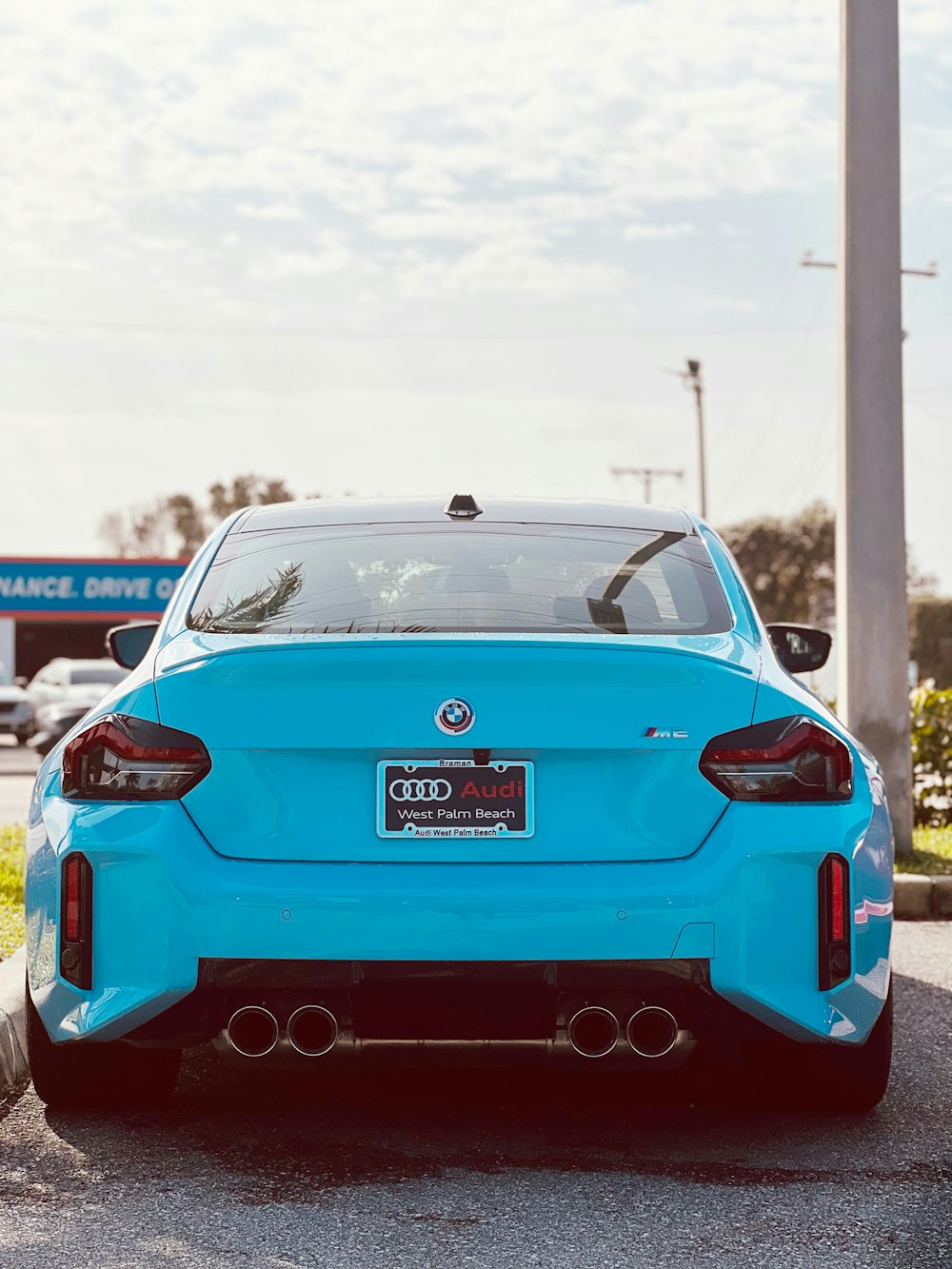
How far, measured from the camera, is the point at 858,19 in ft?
31.4

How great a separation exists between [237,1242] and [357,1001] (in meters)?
0.56

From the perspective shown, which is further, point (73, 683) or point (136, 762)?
point (73, 683)

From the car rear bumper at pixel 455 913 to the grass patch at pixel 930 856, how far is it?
16.7 ft

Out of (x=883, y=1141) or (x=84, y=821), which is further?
(x=883, y=1141)

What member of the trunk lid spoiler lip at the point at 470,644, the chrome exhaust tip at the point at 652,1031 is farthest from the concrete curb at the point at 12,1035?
the chrome exhaust tip at the point at 652,1031

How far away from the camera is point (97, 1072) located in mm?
4121

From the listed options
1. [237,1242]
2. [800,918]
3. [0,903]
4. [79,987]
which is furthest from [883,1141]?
[0,903]

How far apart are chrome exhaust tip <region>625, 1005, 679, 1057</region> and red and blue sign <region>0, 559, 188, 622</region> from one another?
32.5 metres

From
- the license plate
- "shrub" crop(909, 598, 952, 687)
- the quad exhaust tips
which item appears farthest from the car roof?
"shrub" crop(909, 598, 952, 687)

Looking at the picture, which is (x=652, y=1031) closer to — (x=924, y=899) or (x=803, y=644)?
(x=803, y=644)

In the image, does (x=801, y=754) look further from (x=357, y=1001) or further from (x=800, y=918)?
(x=357, y=1001)

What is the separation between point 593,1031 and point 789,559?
65733 mm

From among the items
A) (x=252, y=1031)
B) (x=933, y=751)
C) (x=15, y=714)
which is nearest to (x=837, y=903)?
(x=252, y=1031)

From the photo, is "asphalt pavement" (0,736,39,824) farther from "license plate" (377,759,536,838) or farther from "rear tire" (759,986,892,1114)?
"license plate" (377,759,536,838)
